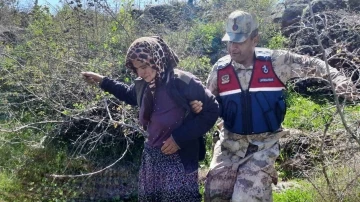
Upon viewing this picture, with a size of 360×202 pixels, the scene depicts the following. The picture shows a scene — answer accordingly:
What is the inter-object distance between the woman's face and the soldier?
0.66 m

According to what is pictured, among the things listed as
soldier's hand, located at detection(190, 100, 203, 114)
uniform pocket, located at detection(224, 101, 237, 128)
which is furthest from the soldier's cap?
soldier's hand, located at detection(190, 100, 203, 114)

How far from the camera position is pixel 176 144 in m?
3.43

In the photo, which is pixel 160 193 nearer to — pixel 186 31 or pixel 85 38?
pixel 85 38

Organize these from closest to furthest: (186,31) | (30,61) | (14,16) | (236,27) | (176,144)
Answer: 1. (176,144)
2. (236,27)
3. (30,61)
4. (186,31)
5. (14,16)

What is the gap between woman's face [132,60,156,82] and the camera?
11.3ft

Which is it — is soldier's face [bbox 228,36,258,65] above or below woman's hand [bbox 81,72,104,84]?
above

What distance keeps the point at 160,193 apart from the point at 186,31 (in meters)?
4.62

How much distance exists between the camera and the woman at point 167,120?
343cm

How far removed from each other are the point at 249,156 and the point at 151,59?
106cm

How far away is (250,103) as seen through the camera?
382 cm

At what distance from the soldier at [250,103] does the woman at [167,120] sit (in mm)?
318

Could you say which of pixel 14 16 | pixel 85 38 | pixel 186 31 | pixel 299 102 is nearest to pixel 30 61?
pixel 85 38

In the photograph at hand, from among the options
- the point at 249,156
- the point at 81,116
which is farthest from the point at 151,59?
the point at 81,116

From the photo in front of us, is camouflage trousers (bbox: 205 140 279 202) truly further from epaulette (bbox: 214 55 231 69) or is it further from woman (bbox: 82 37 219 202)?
epaulette (bbox: 214 55 231 69)
